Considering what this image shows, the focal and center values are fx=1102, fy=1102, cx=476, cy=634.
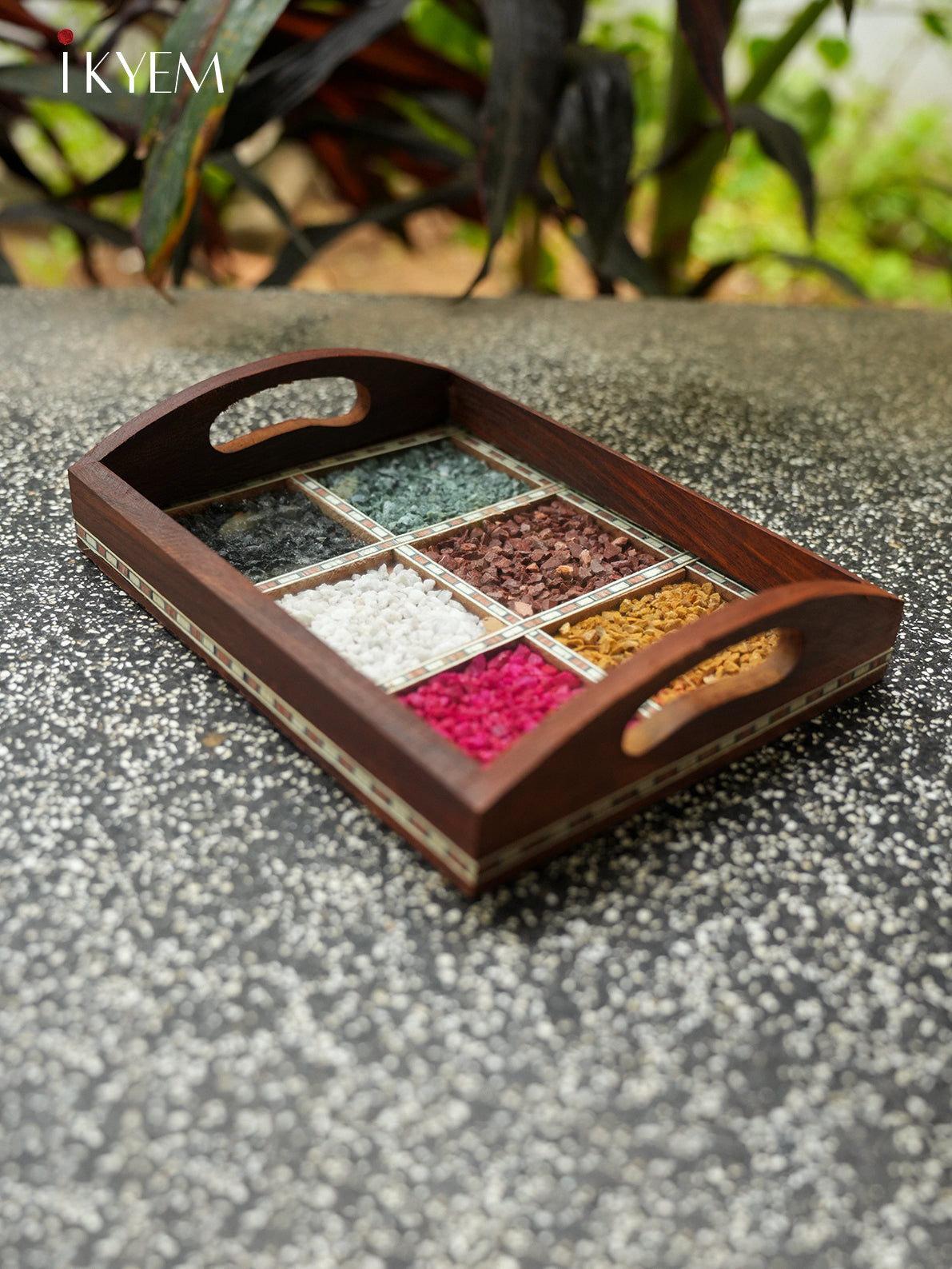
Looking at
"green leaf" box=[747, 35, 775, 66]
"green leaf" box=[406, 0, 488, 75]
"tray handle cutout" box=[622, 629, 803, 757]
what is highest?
"green leaf" box=[747, 35, 775, 66]

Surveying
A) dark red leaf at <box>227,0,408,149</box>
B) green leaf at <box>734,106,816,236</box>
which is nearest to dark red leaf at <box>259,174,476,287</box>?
dark red leaf at <box>227,0,408,149</box>

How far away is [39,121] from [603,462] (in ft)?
4.60

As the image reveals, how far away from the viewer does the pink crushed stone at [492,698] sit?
2.29ft

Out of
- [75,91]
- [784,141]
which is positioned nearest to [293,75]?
[75,91]

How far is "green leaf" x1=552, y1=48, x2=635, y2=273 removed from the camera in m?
1.44

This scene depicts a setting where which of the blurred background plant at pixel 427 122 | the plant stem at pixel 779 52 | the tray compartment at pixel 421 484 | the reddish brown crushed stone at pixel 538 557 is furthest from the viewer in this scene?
the plant stem at pixel 779 52

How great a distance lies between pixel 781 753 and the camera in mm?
779

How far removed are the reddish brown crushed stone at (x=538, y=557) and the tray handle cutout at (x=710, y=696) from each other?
16 cm

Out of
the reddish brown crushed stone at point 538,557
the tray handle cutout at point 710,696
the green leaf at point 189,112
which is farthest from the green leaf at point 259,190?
the tray handle cutout at point 710,696

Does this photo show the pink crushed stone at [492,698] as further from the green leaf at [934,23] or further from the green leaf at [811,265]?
the green leaf at [934,23]

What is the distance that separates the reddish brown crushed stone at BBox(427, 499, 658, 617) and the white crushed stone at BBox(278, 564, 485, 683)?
4 centimetres

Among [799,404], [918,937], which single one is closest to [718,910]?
[918,937]

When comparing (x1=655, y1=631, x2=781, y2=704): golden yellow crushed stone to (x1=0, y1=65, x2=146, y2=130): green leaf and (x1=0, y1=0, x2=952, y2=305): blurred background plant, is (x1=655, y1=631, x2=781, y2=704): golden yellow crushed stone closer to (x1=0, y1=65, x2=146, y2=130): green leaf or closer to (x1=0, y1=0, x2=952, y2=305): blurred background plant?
(x1=0, y1=0, x2=952, y2=305): blurred background plant

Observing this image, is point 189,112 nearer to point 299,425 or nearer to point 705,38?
point 299,425
